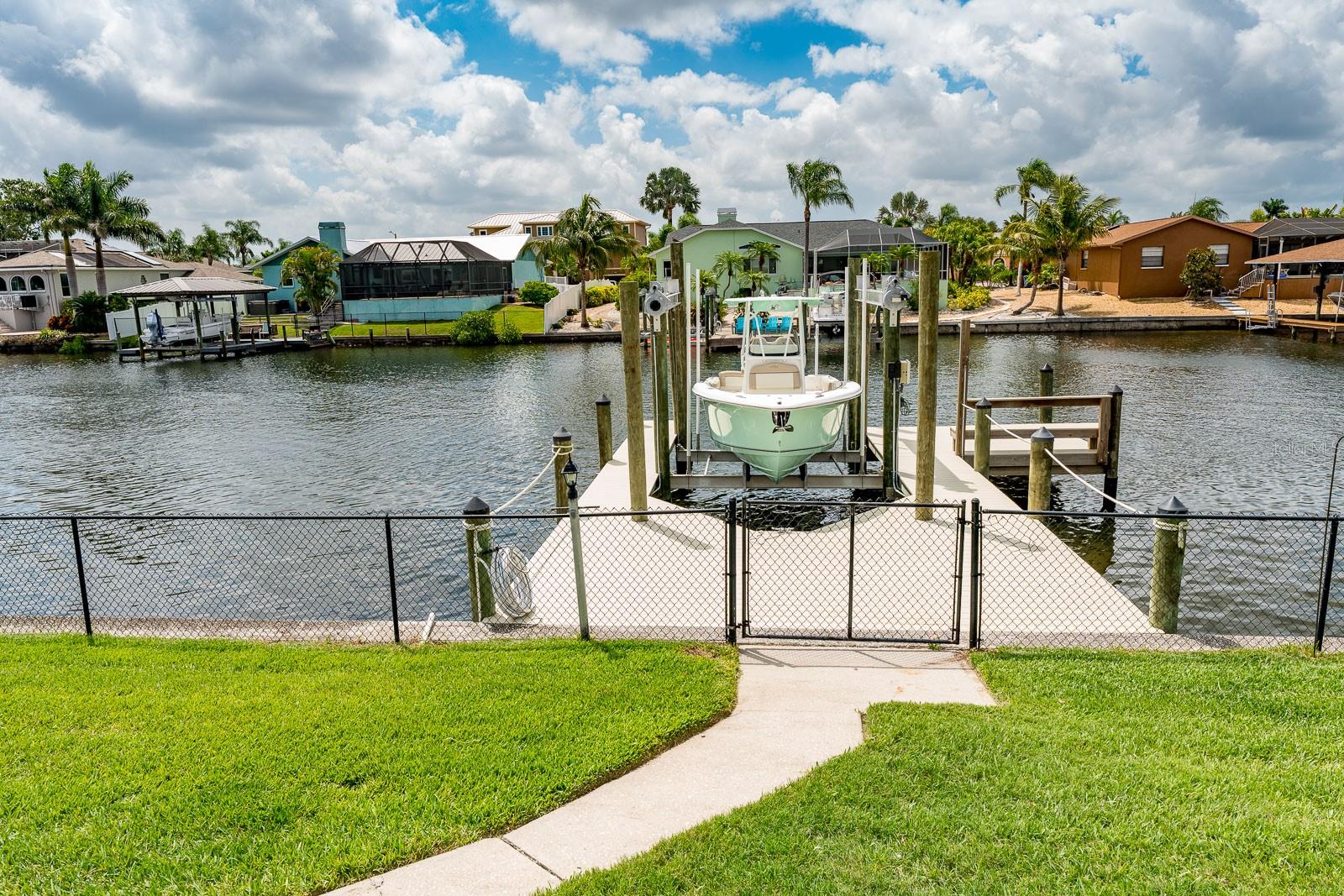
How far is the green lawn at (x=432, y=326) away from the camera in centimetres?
5350

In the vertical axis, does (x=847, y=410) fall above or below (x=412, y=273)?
below

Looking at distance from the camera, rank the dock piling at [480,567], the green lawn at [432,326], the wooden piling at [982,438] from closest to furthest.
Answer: the dock piling at [480,567]
the wooden piling at [982,438]
the green lawn at [432,326]

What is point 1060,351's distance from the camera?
41344 mm

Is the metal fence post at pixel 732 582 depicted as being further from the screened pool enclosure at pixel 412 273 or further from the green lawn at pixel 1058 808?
the screened pool enclosure at pixel 412 273

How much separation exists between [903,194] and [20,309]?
91192 mm

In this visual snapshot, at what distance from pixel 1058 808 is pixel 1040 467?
837 cm

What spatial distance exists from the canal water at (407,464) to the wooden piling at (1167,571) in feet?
7.81

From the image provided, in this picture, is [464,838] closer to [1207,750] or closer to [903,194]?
[1207,750]

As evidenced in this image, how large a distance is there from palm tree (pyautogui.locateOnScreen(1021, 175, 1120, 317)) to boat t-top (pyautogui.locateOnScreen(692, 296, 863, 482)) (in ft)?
138

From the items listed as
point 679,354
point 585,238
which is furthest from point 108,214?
point 679,354

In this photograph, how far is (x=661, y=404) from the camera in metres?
14.8

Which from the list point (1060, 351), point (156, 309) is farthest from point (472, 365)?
point (1060, 351)

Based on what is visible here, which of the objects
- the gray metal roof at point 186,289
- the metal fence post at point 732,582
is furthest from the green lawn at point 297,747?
the gray metal roof at point 186,289

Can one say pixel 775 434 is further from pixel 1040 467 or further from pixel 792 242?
pixel 792 242
